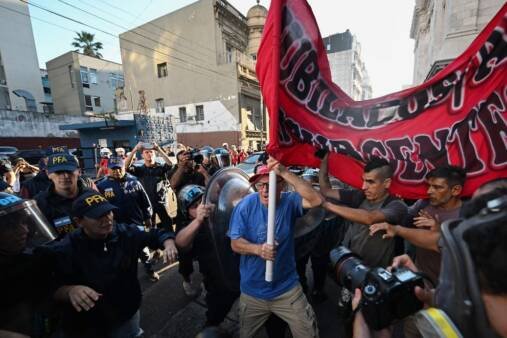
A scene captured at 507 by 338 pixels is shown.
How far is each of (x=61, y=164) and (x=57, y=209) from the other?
496 mm

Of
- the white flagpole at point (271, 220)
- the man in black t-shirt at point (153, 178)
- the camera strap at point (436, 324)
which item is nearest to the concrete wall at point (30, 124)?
the man in black t-shirt at point (153, 178)

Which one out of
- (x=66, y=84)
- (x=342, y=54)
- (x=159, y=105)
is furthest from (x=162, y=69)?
(x=342, y=54)

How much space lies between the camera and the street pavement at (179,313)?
2.75 m

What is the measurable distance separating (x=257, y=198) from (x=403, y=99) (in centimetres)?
156

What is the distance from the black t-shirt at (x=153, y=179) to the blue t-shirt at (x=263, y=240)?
298 centimetres

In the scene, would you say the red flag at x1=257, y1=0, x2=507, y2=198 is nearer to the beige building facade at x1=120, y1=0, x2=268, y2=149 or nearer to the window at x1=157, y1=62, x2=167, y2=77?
the beige building facade at x1=120, y1=0, x2=268, y2=149

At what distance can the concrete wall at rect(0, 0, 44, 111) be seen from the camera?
21.5 m

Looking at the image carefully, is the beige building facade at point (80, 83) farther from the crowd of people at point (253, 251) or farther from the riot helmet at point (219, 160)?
the crowd of people at point (253, 251)

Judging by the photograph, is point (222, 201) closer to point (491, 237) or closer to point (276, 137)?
point (276, 137)

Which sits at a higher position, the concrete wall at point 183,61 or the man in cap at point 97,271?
the concrete wall at point 183,61

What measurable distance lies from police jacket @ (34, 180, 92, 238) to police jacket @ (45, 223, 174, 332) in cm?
95

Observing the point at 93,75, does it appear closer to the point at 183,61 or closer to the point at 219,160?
the point at 183,61

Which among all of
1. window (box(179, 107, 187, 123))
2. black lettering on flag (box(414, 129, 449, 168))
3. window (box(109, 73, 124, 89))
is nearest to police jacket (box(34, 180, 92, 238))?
black lettering on flag (box(414, 129, 449, 168))

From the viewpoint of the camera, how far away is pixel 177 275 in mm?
3850
